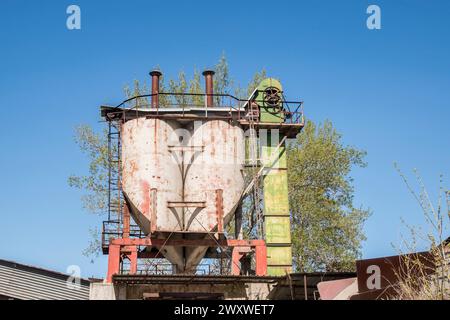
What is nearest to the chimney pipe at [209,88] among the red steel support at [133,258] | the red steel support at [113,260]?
the red steel support at [133,258]

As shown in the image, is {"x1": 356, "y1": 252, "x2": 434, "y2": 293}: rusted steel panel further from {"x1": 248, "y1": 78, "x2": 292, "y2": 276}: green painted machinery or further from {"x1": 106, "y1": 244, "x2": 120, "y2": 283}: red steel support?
{"x1": 248, "y1": 78, "x2": 292, "y2": 276}: green painted machinery

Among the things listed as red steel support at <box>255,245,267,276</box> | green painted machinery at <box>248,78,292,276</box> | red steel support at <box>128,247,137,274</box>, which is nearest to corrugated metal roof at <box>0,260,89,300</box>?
red steel support at <box>128,247,137,274</box>

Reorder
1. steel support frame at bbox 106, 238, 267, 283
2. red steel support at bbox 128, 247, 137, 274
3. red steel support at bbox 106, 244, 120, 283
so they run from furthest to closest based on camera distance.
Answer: red steel support at bbox 128, 247, 137, 274
steel support frame at bbox 106, 238, 267, 283
red steel support at bbox 106, 244, 120, 283

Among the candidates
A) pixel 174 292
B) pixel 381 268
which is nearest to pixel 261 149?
pixel 174 292

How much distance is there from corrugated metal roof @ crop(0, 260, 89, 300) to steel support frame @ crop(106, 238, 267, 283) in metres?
1.81

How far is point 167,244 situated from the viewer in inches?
922

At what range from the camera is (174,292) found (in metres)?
22.8

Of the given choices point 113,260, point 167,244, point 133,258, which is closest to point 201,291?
point 167,244

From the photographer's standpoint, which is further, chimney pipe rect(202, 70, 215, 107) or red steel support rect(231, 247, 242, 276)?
chimney pipe rect(202, 70, 215, 107)

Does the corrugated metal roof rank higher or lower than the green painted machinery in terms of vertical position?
lower

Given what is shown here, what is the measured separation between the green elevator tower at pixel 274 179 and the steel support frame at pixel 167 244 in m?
2.31

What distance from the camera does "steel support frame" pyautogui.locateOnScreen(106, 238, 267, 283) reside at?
23031 millimetres

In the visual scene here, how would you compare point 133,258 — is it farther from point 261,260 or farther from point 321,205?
point 321,205
